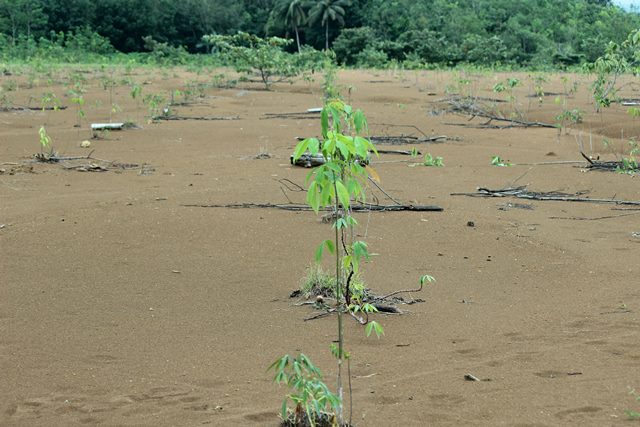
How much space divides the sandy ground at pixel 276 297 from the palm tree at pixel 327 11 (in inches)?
1532

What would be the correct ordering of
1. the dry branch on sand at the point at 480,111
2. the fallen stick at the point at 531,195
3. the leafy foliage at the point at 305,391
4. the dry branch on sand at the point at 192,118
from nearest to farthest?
the leafy foliage at the point at 305,391
the fallen stick at the point at 531,195
the dry branch on sand at the point at 480,111
the dry branch on sand at the point at 192,118

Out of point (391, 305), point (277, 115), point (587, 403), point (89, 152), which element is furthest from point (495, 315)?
point (277, 115)

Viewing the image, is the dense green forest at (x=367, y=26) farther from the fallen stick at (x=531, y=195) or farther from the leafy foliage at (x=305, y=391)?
the leafy foliage at (x=305, y=391)

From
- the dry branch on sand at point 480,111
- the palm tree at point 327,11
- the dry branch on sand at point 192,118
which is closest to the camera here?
the dry branch on sand at point 480,111

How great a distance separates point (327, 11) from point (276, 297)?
44.8 m

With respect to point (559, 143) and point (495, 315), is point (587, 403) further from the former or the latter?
point (559, 143)

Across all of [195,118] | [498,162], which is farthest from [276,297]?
[195,118]

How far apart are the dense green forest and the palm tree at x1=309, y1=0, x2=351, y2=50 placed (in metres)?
0.05

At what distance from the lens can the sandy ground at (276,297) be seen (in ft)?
12.3

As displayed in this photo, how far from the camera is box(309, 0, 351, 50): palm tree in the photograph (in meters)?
48.4

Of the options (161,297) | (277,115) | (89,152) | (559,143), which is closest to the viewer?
(161,297)

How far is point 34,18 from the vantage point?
42312mm

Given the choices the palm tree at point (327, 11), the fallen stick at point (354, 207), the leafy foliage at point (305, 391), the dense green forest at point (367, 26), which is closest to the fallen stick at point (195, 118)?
the fallen stick at point (354, 207)

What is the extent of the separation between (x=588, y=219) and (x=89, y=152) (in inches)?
253
